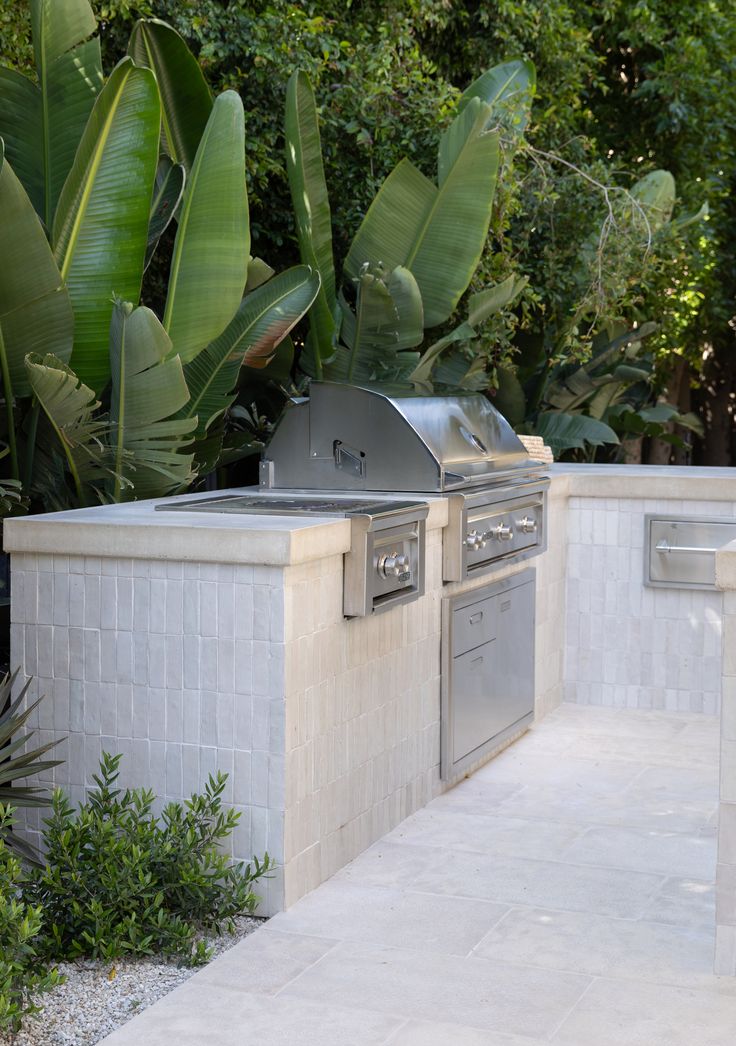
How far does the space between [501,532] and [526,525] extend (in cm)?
33

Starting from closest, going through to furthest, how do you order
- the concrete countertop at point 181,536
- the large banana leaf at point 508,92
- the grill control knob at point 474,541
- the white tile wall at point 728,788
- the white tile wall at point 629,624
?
the white tile wall at point 728,788, the concrete countertop at point 181,536, the grill control knob at point 474,541, the white tile wall at point 629,624, the large banana leaf at point 508,92

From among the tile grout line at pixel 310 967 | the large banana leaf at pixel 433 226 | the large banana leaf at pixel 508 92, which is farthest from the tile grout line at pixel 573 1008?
the large banana leaf at pixel 508 92

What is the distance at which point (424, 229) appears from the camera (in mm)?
6176

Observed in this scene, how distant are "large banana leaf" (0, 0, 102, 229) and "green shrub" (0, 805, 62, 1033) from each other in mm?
2641

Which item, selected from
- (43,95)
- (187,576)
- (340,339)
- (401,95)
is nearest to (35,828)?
(187,576)

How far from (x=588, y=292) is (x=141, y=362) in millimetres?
4380

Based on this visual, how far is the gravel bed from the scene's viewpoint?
2938 millimetres

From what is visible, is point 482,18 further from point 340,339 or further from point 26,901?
point 26,901

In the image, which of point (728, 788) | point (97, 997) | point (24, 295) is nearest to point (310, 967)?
point (97, 997)

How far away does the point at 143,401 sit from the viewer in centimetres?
444

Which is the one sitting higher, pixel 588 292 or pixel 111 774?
pixel 588 292

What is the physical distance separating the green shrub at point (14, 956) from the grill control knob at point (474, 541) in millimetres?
2185

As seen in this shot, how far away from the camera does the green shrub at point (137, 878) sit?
10.8ft

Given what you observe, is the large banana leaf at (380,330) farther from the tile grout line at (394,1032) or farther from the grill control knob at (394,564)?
the tile grout line at (394,1032)
